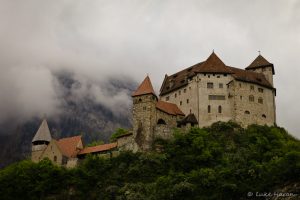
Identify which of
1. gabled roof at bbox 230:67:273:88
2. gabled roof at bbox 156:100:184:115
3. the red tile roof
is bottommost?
the red tile roof

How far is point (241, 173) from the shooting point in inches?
2835

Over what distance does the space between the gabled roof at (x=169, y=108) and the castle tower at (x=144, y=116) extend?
276cm

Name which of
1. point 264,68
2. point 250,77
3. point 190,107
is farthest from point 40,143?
point 264,68

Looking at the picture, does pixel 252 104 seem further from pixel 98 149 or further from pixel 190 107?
pixel 98 149

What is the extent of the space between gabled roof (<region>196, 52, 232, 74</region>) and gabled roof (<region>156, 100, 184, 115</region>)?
7.48 m

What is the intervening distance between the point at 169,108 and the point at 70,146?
57.4ft

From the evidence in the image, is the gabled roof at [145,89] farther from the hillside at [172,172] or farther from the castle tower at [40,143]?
the castle tower at [40,143]

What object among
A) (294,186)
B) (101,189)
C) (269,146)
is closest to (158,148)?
(101,189)

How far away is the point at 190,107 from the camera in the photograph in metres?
95.2

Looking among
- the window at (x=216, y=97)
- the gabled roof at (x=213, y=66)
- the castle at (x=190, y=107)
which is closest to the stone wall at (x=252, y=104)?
the castle at (x=190, y=107)

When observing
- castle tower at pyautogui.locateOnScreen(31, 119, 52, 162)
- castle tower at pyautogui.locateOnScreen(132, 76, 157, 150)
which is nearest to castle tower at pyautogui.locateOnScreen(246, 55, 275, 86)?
castle tower at pyautogui.locateOnScreen(132, 76, 157, 150)

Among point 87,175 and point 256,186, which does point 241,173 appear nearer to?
point 256,186

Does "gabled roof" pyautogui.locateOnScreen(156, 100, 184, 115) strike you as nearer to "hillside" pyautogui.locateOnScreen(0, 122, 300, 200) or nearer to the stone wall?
"hillside" pyautogui.locateOnScreen(0, 122, 300, 200)

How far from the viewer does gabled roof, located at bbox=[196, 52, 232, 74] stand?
96188 millimetres
